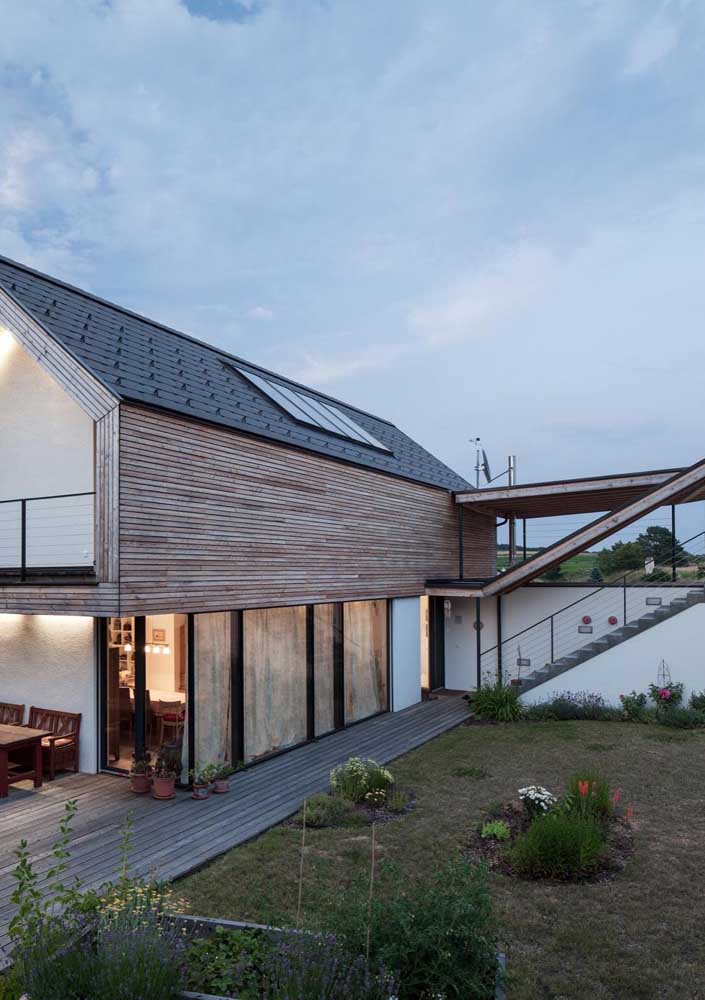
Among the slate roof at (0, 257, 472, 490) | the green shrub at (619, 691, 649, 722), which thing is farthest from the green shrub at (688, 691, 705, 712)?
the slate roof at (0, 257, 472, 490)

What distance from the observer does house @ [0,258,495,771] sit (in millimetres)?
7922

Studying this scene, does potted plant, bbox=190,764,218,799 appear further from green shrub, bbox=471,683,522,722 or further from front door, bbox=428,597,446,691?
front door, bbox=428,597,446,691

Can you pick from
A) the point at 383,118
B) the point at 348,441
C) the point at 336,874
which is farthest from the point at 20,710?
the point at 383,118

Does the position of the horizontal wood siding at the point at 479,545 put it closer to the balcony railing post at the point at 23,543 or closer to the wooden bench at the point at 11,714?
the wooden bench at the point at 11,714

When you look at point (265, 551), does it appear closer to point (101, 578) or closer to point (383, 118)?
point (101, 578)

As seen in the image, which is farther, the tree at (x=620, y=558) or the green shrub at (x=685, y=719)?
the tree at (x=620, y=558)

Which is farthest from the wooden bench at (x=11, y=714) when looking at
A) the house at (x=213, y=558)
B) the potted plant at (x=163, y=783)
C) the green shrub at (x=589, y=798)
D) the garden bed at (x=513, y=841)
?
the green shrub at (x=589, y=798)

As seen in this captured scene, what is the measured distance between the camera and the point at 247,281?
45469 mm

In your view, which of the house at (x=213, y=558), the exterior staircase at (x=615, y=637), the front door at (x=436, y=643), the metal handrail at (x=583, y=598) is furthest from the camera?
the front door at (x=436, y=643)

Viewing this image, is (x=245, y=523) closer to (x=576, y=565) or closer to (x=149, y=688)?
(x=149, y=688)

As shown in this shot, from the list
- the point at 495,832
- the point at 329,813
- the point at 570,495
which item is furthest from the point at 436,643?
the point at 495,832

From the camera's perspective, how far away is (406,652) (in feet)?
47.0

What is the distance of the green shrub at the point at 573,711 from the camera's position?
42.0 feet

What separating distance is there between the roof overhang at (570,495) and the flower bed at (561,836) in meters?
7.04
